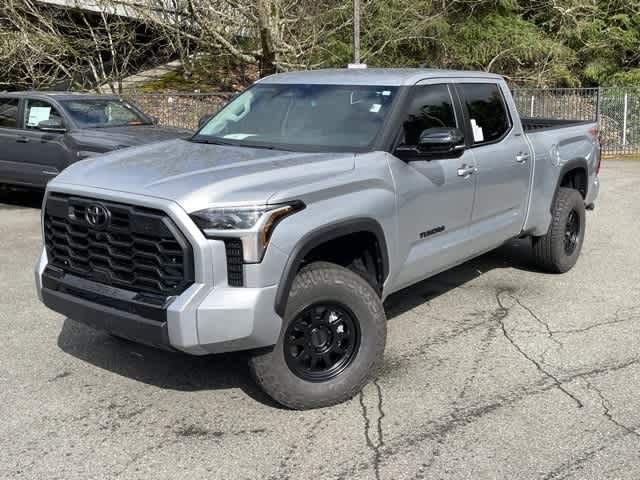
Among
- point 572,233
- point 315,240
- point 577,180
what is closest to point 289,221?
point 315,240

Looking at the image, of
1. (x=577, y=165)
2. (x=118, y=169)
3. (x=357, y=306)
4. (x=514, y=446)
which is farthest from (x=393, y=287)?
(x=577, y=165)

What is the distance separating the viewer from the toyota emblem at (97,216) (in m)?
3.93

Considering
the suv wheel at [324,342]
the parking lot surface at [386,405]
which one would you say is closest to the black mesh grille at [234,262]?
→ the suv wheel at [324,342]

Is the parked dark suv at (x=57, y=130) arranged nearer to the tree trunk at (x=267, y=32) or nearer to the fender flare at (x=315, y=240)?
the fender flare at (x=315, y=240)

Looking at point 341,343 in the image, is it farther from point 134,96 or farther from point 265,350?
point 134,96

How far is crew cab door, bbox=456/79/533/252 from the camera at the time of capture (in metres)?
5.51

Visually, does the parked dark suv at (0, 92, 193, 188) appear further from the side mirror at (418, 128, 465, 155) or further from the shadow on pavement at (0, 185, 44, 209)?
the side mirror at (418, 128, 465, 155)

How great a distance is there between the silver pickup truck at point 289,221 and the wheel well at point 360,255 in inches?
0.4

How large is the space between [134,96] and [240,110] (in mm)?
15406

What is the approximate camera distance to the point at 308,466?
356 cm

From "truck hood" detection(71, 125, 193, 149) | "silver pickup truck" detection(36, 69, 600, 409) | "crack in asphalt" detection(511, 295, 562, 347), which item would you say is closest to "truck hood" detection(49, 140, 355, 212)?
"silver pickup truck" detection(36, 69, 600, 409)

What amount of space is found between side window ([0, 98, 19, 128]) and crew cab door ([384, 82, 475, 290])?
794cm

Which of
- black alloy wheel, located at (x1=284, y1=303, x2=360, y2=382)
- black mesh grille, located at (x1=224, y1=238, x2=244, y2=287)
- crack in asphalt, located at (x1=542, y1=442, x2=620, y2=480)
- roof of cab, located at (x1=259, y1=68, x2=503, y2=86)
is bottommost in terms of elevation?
crack in asphalt, located at (x1=542, y1=442, x2=620, y2=480)

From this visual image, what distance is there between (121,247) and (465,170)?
2.49 meters
